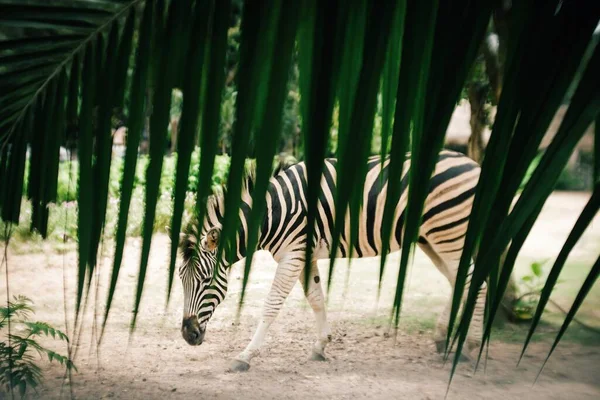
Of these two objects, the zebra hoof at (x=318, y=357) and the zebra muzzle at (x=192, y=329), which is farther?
the zebra hoof at (x=318, y=357)

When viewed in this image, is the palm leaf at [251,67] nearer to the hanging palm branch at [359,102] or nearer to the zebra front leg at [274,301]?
the hanging palm branch at [359,102]

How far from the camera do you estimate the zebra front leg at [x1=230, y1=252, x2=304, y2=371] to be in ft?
10.0

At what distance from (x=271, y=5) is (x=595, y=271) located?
0.16 meters

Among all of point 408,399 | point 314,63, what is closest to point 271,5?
point 314,63

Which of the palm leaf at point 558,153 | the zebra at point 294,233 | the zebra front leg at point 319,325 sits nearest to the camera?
the palm leaf at point 558,153

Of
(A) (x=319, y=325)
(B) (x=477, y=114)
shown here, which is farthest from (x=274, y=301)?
(B) (x=477, y=114)

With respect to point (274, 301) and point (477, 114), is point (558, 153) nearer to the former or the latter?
point (274, 301)

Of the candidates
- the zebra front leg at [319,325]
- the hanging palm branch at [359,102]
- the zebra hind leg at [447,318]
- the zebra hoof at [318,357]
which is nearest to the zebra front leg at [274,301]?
the zebra front leg at [319,325]

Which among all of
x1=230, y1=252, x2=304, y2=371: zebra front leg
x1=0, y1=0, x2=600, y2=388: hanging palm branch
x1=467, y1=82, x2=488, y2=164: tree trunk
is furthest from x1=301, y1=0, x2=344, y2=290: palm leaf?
x1=467, y1=82, x2=488, y2=164: tree trunk

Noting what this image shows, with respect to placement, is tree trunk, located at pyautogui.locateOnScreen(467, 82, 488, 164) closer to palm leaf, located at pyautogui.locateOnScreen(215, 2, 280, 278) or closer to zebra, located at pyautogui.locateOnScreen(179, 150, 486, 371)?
zebra, located at pyautogui.locateOnScreen(179, 150, 486, 371)

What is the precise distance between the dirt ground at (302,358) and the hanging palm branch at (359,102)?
219 cm

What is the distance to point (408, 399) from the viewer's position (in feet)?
9.12

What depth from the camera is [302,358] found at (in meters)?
3.30

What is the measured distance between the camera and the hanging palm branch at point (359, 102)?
202 mm
